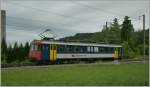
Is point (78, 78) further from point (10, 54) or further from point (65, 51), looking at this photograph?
point (10, 54)

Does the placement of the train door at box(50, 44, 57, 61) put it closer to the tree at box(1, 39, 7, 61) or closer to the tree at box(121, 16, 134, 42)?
the tree at box(1, 39, 7, 61)

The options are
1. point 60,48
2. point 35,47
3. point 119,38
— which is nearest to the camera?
→ point 35,47

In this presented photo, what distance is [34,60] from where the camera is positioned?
2848 centimetres

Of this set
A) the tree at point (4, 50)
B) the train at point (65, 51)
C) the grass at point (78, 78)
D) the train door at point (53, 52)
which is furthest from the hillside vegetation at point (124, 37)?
the grass at point (78, 78)

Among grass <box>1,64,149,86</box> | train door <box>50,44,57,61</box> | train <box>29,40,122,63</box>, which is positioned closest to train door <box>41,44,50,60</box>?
train <box>29,40,122,63</box>

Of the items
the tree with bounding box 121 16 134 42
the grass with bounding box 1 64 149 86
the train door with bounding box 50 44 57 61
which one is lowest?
the grass with bounding box 1 64 149 86

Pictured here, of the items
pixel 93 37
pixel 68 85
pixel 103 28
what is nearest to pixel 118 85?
pixel 68 85

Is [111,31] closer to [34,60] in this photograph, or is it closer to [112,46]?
[112,46]

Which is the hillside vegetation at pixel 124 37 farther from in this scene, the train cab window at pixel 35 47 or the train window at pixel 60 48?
the train cab window at pixel 35 47

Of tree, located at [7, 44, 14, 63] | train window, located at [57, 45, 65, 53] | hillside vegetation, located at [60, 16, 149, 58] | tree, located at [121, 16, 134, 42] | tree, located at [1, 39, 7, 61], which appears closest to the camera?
tree, located at [1, 39, 7, 61]

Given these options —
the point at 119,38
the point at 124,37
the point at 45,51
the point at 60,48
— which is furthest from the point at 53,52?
the point at 124,37

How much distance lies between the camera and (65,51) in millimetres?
29672

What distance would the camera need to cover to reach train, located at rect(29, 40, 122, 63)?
1100 inches

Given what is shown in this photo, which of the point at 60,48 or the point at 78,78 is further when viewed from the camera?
the point at 60,48
